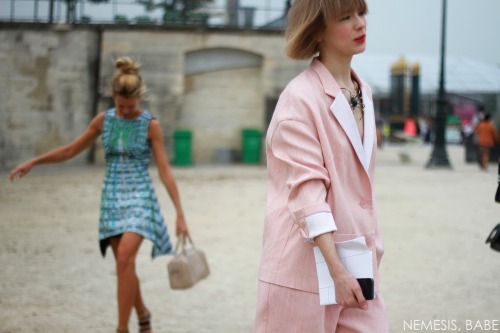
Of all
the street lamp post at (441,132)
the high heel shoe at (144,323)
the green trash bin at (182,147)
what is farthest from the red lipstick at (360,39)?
the street lamp post at (441,132)

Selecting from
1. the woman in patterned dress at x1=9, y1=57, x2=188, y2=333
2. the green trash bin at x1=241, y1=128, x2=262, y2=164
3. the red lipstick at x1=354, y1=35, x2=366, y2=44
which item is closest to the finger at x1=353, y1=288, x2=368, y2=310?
the red lipstick at x1=354, y1=35, x2=366, y2=44

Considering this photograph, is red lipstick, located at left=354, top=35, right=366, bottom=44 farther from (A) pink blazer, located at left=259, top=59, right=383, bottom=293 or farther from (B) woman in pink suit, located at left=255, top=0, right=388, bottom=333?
(A) pink blazer, located at left=259, top=59, right=383, bottom=293

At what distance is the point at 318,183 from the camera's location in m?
2.74

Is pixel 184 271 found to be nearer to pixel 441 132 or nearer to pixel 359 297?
pixel 359 297

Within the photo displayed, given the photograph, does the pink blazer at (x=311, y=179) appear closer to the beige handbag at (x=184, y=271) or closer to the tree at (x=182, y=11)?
the beige handbag at (x=184, y=271)

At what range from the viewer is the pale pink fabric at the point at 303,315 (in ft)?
9.32

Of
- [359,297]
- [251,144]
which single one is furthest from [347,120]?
[251,144]

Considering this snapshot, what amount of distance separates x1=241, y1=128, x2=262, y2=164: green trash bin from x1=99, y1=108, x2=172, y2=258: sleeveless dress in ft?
66.0

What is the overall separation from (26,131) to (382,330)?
2138cm

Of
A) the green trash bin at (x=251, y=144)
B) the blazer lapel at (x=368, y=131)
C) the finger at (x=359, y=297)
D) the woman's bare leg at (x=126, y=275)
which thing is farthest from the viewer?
the green trash bin at (x=251, y=144)

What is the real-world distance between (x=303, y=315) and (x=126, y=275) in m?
2.87

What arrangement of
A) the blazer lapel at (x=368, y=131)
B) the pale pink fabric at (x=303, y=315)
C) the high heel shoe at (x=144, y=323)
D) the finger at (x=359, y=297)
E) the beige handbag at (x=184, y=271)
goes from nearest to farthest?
the finger at (x=359, y=297) < the pale pink fabric at (x=303, y=315) < the blazer lapel at (x=368, y=131) < the beige handbag at (x=184, y=271) < the high heel shoe at (x=144, y=323)

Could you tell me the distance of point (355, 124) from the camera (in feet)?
9.48

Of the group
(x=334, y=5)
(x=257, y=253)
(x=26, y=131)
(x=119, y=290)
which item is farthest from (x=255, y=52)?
(x=334, y=5)
